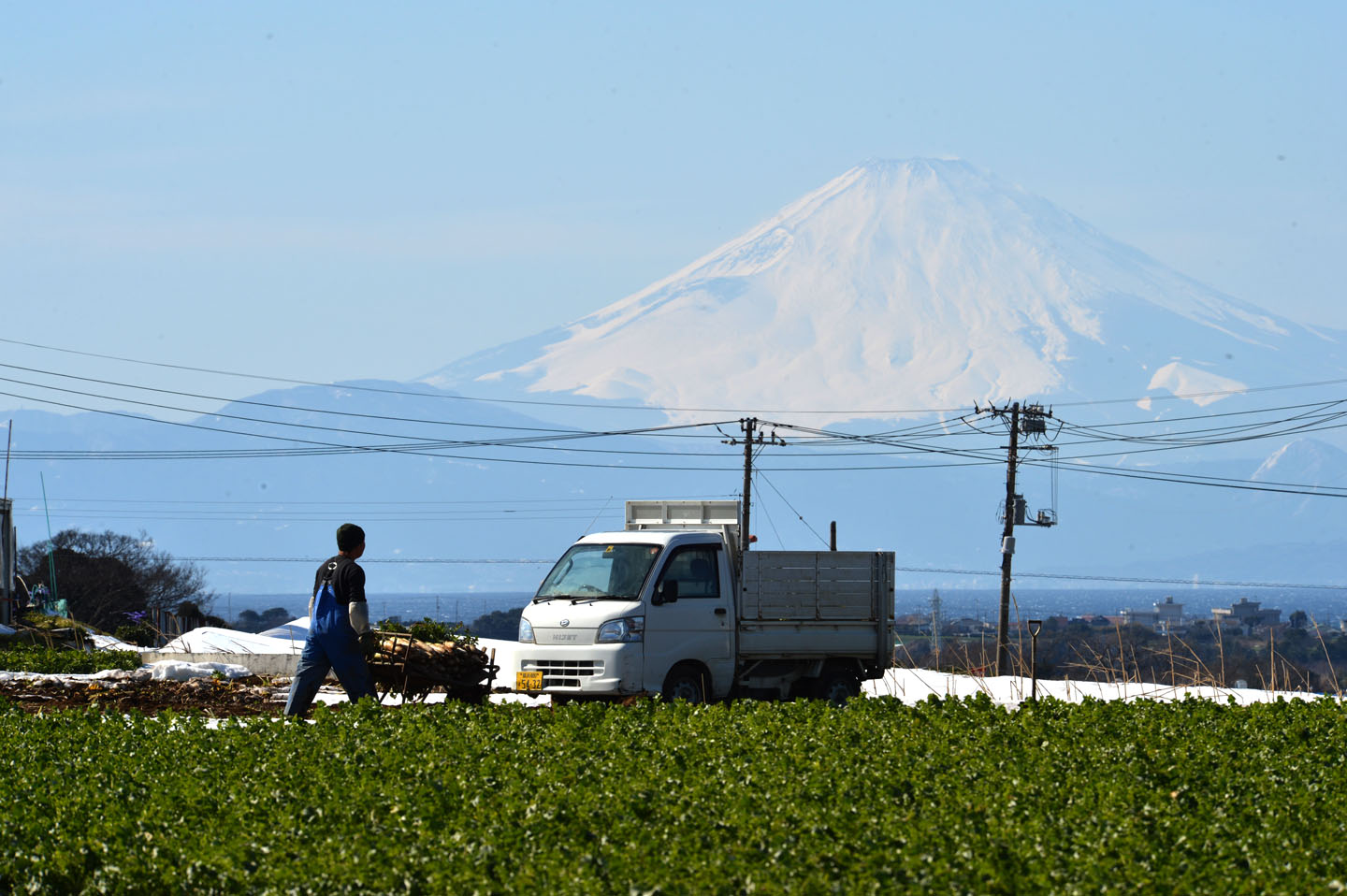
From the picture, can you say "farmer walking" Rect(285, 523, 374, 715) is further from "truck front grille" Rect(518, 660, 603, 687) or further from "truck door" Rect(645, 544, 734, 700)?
"truck door" Rect(645, 544, 734, 700)

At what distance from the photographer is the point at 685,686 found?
16312 mm

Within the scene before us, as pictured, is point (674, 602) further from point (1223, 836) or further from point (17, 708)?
point (1223, 836)

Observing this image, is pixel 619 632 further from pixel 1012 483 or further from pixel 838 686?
pixel 1012 483

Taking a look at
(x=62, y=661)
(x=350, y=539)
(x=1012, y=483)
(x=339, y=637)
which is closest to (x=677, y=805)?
(x=339, y=637)

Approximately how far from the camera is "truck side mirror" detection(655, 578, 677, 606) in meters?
16.2

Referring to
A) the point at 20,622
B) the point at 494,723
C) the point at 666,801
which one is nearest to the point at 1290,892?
the point at 666,801

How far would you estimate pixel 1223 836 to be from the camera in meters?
7.11

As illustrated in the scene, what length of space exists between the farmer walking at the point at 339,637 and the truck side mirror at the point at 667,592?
4.19 meters

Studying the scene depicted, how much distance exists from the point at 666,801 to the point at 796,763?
1.37 m

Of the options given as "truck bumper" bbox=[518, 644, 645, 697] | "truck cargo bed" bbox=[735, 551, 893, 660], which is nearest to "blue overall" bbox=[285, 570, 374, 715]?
"truck bumper" bbox=[518, 644, 645, 697]

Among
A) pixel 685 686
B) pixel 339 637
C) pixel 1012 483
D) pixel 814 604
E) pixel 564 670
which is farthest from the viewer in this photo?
pixel 1012 483

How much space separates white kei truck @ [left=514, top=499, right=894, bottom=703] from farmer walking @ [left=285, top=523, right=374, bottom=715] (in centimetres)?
364

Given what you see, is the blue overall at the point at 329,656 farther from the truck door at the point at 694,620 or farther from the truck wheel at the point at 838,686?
the truck wheel at the point at 838,686

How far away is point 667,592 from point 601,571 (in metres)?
0.80
